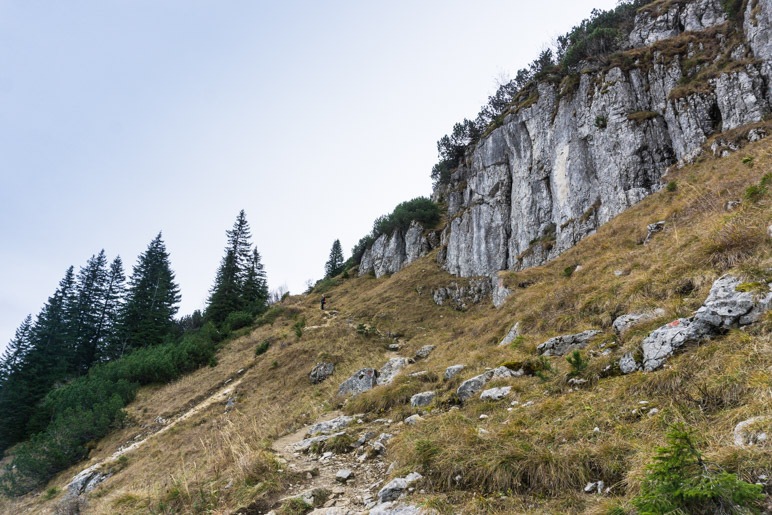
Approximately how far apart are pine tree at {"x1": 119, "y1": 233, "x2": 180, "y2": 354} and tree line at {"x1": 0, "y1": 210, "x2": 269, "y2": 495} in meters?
0.13

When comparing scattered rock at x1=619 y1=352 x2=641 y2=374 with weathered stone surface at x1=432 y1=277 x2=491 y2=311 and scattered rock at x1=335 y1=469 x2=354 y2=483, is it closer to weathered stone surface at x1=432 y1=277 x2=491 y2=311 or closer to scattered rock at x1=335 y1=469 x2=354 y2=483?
scattered rock at x1=335 y1=469 x2=354 y2=483

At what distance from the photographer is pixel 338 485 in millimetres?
6383

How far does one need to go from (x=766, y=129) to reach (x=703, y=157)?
2612 millimetres

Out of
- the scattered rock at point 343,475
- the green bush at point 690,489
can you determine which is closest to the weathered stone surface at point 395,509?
the scattered rock at point 343,475

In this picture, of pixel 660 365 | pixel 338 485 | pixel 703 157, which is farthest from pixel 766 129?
pixel 338 485

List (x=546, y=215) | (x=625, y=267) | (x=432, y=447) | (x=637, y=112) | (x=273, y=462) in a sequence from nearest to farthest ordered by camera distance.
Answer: (x=432, y=447), (x=273, y=462), (x=625, y=267), (x=637, y=112), (x=546, y=215)

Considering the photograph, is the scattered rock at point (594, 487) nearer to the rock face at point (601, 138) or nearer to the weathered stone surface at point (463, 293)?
the rock face at point (601, 138)

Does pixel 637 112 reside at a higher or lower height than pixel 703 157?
higher

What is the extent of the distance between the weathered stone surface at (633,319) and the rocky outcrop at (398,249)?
124 ft

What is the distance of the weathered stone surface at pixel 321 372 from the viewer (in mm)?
19156

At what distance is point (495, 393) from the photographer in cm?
782

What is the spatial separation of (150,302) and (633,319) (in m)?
55.9

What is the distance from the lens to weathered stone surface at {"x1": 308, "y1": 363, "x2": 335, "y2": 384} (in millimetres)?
19156

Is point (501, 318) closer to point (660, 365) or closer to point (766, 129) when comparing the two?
point (660, 365)
